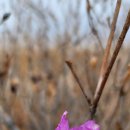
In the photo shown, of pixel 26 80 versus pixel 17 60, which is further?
pixel 17 60

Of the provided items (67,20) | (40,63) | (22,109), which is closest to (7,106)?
(22,109)

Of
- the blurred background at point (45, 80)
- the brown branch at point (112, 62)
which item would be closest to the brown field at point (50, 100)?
the blurred background at point (45, 80)

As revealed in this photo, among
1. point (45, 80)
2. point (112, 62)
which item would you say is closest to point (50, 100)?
point (45, 80)

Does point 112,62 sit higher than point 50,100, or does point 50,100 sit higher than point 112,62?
point 112,62

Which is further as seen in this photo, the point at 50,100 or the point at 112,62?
the point at 50,100

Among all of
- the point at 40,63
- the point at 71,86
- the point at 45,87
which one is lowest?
the point at 40,63

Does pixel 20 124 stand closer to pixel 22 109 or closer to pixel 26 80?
pixel 22 109

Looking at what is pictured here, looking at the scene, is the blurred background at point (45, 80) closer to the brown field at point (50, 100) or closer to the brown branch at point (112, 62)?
the brown field at point (50, 100)

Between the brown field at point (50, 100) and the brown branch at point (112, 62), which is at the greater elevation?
the brown branch at point (112, 62)

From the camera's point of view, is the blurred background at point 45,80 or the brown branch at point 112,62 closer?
the brown branch at point 112,62

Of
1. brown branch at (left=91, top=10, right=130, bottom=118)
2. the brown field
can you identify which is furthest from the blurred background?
brown branch at (left=91, top=10, right=130, bottom=118)

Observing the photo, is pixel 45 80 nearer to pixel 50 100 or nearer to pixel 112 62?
pixel 50 100
